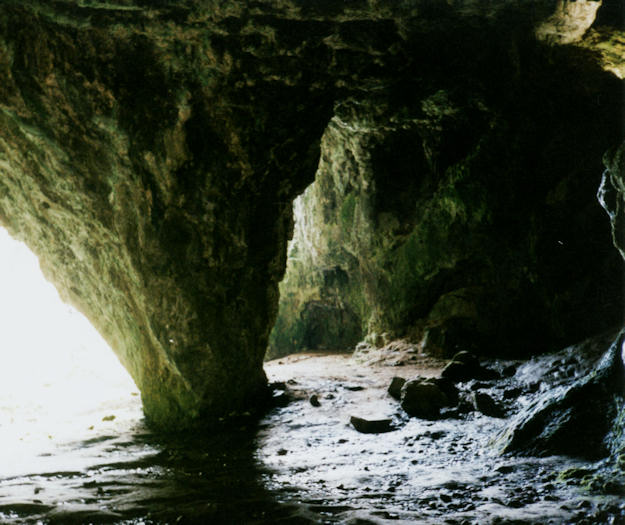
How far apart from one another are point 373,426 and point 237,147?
299cm

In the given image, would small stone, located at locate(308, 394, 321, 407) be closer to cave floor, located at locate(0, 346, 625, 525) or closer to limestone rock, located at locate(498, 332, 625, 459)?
cave floor, located at locate(0, 346, 625, 525)

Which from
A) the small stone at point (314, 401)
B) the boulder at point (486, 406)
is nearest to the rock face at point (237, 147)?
the small stone at point (314, 401)

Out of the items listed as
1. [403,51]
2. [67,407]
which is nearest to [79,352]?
[67,407]

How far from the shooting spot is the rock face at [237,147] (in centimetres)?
461

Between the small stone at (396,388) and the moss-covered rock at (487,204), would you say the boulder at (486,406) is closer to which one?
the small stone at (396,388)

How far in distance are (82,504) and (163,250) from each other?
253cm

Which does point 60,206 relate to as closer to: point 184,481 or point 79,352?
point 184,481

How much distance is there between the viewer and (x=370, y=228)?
9.84m

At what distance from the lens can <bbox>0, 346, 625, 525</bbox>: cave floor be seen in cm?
306

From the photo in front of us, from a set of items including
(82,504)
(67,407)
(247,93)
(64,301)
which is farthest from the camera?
(67,407)

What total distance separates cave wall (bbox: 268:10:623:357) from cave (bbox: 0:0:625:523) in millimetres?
39

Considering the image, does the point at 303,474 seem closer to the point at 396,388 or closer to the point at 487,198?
the point at 396,388

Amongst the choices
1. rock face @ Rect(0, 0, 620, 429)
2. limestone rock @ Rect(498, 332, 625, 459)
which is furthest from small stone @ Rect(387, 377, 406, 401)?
limestone rock @ Rect(498, 332, 625, 459)

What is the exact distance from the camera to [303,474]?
4.02 meters
